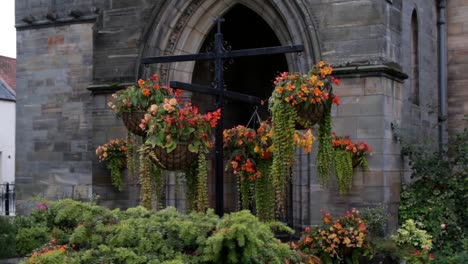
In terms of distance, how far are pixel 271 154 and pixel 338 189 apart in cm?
281

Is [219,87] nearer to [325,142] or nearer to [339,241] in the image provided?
[325,142]

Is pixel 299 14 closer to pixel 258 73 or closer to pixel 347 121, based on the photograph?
pixel 347 121

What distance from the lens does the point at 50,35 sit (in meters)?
13.3

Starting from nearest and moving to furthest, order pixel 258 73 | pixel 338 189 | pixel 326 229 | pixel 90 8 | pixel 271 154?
pixel 271 154
pixel 326 229
pixel 338 189
pixel 90 8
pixel 258 73

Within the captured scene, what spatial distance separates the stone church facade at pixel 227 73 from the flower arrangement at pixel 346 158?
16 centimetres

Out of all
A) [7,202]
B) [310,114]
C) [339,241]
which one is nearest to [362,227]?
[339,241]

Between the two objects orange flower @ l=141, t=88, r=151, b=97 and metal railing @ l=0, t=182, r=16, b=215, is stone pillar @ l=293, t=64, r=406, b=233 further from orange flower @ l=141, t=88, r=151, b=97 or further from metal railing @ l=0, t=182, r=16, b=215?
metal railing @ l=0, t=182, r=16, b=215

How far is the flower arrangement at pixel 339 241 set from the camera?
9.53 m

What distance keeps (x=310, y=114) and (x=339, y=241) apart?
101 inches

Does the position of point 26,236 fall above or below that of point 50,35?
below

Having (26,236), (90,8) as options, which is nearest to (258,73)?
(90,8)

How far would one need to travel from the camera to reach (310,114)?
25.0 ft

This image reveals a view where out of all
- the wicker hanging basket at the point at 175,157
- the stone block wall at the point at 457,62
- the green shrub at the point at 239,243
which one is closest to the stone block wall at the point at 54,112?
the wicker hanging basket at the point at 175,157

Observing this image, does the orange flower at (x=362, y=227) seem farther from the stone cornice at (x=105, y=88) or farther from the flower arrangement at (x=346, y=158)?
the stone cornice at (x=105, y=88)
